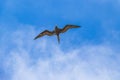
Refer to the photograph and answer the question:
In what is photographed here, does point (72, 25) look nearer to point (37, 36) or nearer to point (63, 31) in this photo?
point (63, 31)

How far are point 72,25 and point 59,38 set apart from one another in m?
6.08

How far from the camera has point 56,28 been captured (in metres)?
135

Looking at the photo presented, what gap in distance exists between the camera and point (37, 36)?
138750 millimetres

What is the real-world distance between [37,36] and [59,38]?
8.80m

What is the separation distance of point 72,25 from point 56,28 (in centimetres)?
541

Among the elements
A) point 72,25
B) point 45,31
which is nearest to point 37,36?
point 45,31

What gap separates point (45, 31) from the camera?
459 feet

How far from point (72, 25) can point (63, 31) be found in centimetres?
406

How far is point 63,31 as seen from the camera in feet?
447

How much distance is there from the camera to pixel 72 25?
134125mm

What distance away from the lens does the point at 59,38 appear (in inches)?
5285

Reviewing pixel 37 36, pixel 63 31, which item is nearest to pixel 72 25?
pixel 63 31

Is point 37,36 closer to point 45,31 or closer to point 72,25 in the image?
point 45,31

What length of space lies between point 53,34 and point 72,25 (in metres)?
7.60
